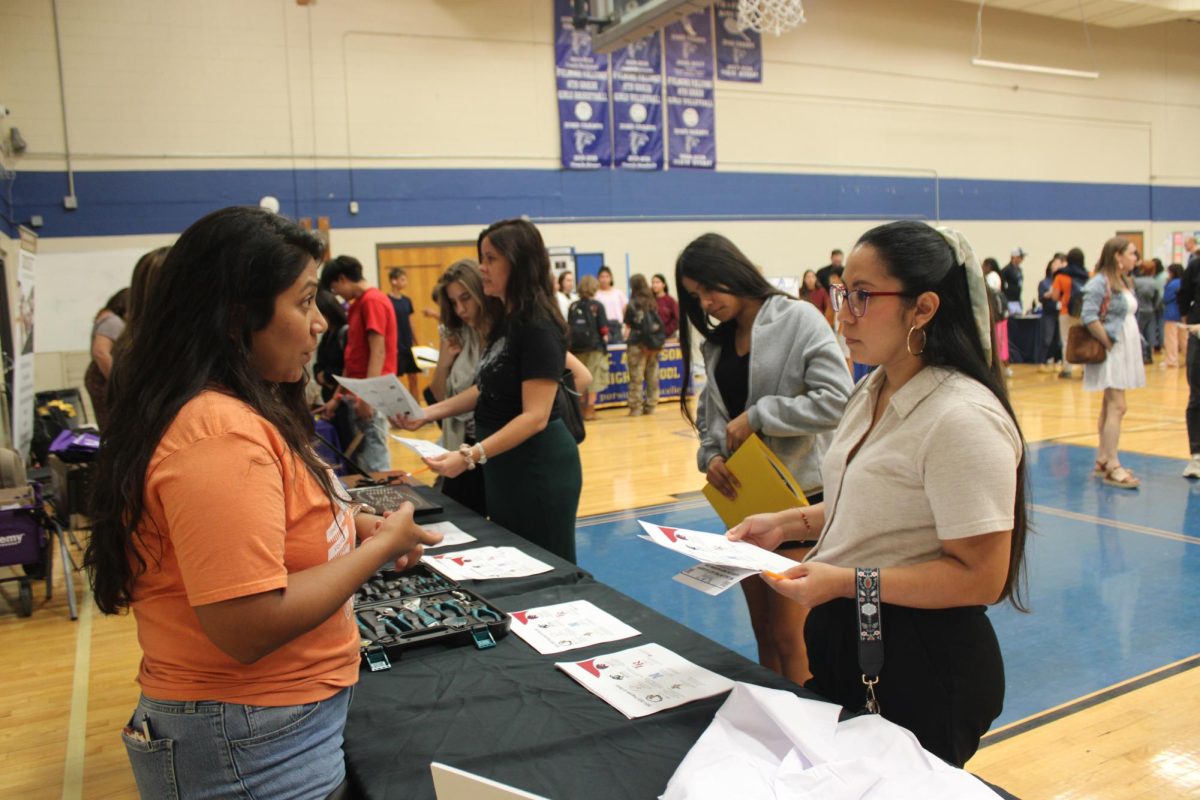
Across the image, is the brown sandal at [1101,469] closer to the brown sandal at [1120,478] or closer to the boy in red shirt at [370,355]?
the brown sandal at [1120,478]

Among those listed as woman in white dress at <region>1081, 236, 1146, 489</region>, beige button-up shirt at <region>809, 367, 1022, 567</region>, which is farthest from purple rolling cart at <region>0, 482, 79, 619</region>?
woman in white dress at <region>1081, 236, 1146, 489</region>

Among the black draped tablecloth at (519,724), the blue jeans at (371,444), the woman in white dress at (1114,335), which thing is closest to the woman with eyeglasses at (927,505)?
the black draped tablecloth at (519,724)

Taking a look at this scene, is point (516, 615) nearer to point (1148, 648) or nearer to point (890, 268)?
point (890, 268)

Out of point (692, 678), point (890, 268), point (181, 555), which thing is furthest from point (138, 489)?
point (890, 268)

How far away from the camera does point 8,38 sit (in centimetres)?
850

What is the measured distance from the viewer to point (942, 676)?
4.50ft

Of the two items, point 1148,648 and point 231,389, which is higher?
point 231,389

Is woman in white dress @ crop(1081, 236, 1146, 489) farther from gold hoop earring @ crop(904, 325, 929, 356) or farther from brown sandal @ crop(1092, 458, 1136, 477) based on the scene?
gold hoop earring @ crop(904, 325, 929, 356)

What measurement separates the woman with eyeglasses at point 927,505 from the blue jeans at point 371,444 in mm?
3842

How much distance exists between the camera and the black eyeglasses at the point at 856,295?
4.61ft

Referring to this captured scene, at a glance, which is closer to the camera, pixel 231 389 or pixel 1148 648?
pixel 231 389

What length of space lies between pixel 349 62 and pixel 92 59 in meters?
2.64

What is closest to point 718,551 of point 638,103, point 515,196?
point 515,196

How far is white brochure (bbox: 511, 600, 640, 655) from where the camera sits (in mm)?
1642
